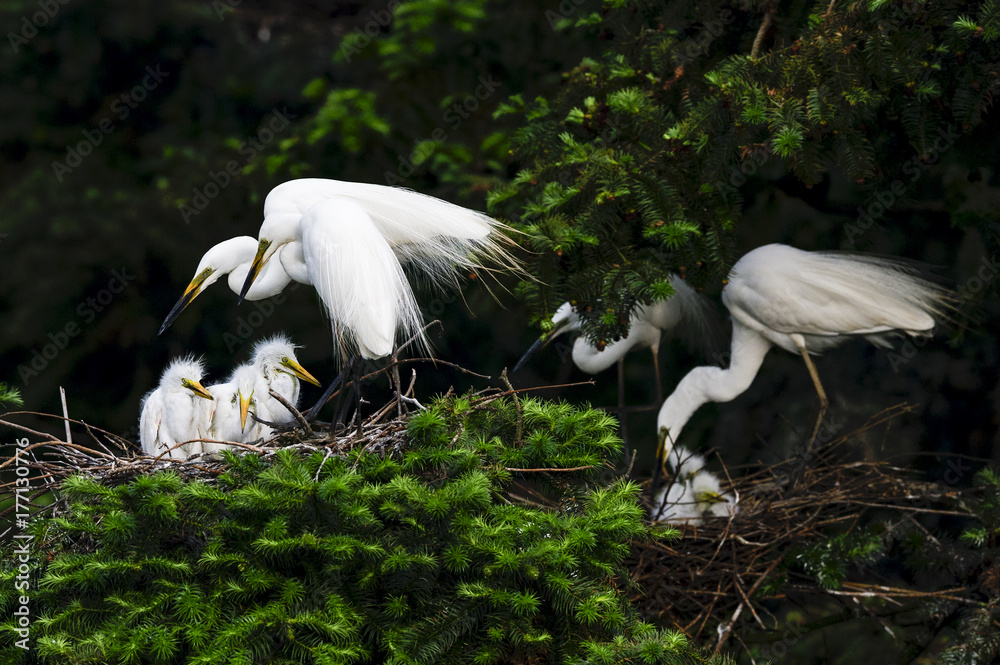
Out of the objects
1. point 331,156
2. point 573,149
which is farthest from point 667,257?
point 331,156

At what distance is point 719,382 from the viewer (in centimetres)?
368

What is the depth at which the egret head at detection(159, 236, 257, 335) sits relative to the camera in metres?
2.75

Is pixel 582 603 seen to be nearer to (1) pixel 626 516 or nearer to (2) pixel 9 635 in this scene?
(1) pixel 626 516

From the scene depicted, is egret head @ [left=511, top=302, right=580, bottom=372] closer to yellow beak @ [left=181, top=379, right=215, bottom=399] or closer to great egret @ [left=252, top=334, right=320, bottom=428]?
great egret @ [left=252, top=334, right=320, bottom=428]

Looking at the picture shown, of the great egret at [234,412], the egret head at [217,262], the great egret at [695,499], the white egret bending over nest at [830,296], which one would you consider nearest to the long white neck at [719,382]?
the white egret bending over nest at [830,296]

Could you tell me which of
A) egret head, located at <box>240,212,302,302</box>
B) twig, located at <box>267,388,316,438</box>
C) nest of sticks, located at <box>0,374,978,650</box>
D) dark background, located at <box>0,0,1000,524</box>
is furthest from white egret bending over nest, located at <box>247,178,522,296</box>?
dark background, located at <box>0,0,1000,524</box>

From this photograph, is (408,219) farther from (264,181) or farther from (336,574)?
(264,181)

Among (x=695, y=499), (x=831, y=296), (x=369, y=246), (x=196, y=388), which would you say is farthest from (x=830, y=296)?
(x=196, y=388)

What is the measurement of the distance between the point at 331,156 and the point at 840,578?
117 inches

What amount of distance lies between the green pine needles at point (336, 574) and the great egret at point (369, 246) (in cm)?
48

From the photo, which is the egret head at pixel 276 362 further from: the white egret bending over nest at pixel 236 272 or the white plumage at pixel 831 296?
the white plumage at pixel 831 296

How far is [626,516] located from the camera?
1799mm

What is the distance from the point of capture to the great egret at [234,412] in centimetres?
271

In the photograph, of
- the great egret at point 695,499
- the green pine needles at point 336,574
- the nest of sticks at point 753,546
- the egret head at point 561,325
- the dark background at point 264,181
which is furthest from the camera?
the dark background at point 264,181
